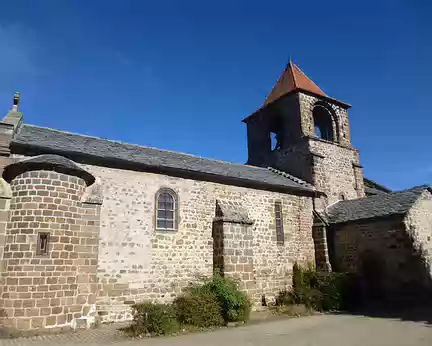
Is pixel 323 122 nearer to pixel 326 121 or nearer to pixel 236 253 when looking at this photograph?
pixel 326 121

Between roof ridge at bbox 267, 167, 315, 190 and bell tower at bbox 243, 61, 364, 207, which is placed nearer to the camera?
roof ridge at bbox 267, 167, 315, 190

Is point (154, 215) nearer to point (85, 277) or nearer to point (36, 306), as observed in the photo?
point (85, 277)

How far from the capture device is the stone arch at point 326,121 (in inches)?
792

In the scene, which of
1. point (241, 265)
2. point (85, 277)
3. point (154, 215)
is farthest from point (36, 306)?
point (241, 265)

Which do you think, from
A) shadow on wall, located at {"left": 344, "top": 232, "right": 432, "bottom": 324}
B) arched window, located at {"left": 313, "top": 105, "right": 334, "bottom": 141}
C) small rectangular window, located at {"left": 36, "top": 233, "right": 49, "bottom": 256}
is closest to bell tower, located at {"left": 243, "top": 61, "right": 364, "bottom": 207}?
arched window, located at {"left": 313, "top": 105, "right": 334, "bottom": 141}

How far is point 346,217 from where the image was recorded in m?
15.6

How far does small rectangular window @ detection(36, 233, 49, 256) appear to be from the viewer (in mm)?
9117

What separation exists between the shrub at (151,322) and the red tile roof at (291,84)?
14374mm

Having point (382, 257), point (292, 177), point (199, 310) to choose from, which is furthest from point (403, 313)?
point (292, 177)

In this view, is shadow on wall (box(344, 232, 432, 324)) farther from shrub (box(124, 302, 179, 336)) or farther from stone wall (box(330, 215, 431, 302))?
shrub (box(124, 302, 179, 336))

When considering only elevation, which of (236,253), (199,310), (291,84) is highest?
→ (291,84)

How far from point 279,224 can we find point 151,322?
777 centimetres

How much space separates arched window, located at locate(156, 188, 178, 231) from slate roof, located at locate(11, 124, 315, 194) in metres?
0.85

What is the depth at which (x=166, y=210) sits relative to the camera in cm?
1232
